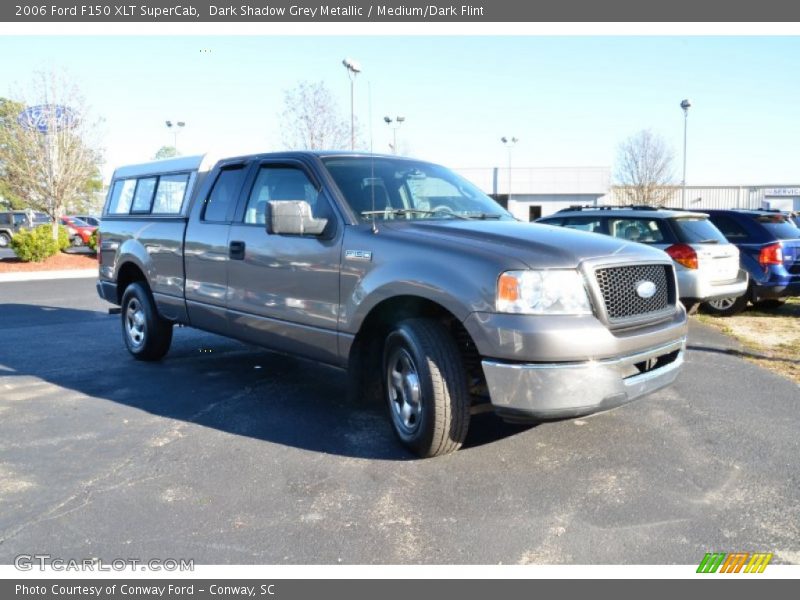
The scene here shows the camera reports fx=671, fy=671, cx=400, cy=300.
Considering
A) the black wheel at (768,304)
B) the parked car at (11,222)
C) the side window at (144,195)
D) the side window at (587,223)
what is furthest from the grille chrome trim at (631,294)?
the parked car at (11,222)

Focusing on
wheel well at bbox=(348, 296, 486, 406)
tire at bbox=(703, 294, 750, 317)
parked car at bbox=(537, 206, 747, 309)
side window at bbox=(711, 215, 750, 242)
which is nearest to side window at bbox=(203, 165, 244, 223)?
wheel well at bbox=(348, 296, 486, 406)

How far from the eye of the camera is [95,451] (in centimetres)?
445

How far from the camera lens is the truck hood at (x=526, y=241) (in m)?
3.80

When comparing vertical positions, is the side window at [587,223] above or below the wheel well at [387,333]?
above

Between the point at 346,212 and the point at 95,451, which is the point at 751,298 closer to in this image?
the point at 346,212

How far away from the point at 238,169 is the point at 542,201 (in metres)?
48.8

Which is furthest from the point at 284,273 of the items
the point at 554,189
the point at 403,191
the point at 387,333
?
the point at 554,189

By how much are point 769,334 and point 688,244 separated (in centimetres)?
167

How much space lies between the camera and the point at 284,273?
5.03 m

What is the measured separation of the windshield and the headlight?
4.45 ft

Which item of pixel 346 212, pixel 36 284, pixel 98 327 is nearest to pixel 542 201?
pixel 36 284

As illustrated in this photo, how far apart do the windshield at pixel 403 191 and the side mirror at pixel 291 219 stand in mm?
322

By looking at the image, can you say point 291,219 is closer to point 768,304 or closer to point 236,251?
point 236,251

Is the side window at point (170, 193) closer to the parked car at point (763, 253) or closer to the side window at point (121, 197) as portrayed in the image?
the side window at point (121, 197)
